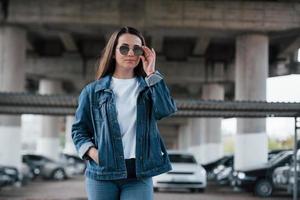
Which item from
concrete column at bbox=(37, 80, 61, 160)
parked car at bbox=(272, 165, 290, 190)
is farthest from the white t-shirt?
concrete column at bbox=(37, 80, 61, 160)

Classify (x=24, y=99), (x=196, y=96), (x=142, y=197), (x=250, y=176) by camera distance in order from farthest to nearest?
(x=196, y=96) < (x=250, y=176) < (x=24, y=99) < (x=142, y=197)

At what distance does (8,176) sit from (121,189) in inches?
657

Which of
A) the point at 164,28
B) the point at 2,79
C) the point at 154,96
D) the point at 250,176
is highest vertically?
the point at 164,28

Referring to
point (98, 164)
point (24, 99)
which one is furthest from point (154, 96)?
point (24, 99)

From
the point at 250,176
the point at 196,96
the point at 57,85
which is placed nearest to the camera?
the point at 250,176

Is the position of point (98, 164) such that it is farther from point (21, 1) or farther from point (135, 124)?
point (21, 1)

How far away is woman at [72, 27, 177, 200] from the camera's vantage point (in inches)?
127

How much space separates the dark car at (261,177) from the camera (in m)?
18.0

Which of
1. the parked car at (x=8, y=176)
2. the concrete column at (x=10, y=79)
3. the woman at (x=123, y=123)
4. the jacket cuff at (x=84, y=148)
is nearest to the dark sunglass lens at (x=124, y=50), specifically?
the woman at (x=123, y=123)

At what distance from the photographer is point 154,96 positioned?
3338 millimetres

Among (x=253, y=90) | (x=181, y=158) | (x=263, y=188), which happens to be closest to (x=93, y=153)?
(x=263, y=188)

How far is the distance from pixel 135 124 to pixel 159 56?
3185 cm

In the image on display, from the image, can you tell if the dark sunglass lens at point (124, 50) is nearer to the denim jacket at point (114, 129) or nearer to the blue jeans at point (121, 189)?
the denim jacket at point (114, 129)

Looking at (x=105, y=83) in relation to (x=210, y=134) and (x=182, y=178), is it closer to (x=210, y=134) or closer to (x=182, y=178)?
(x=182, y=178)
